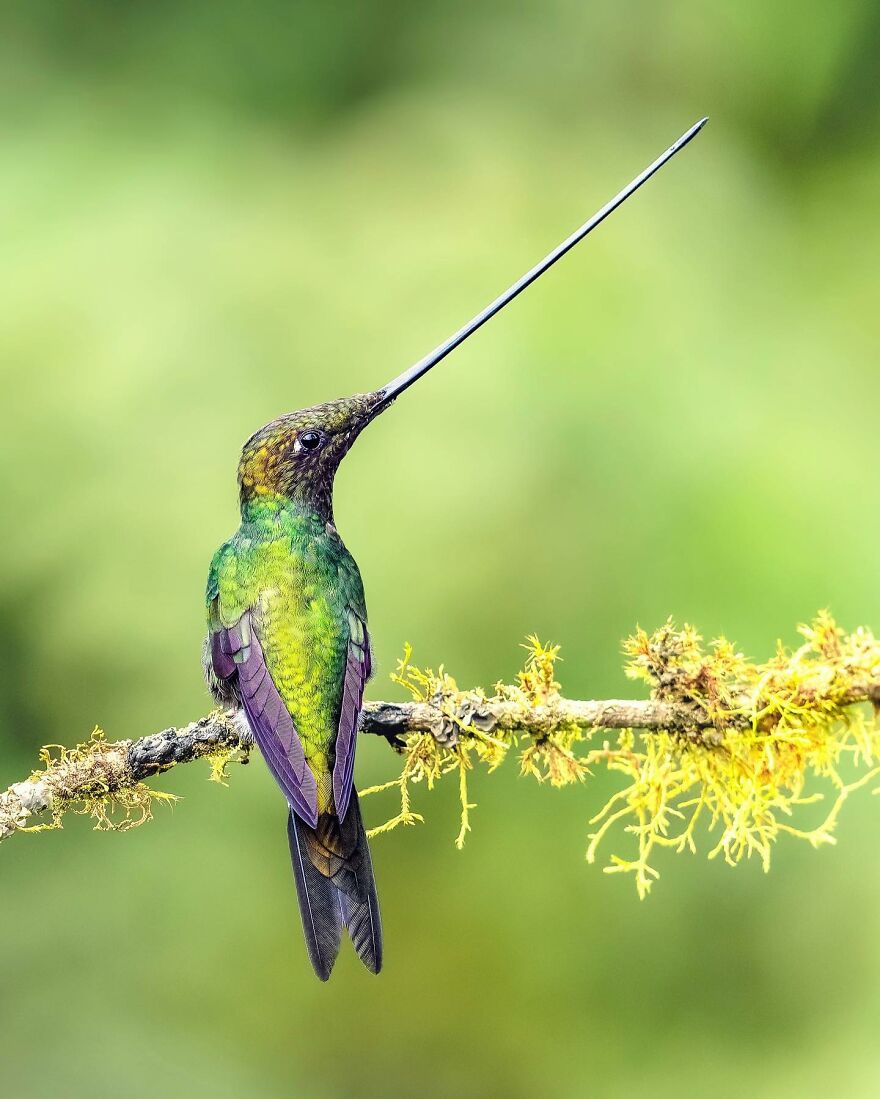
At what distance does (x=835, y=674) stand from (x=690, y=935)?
3.35 m

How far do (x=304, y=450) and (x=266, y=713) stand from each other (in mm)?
808

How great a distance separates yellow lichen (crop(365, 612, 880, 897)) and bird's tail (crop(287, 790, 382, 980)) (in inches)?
5.1

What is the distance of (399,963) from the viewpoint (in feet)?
18.8

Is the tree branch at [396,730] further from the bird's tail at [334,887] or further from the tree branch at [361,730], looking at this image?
the bird's tail at [334,887]

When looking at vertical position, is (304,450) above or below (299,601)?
above

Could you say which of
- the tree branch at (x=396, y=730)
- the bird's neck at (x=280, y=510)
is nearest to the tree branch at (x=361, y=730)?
the tree branch at (x=396, y=730)

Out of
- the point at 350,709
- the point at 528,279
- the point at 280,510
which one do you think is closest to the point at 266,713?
the point at 350,709

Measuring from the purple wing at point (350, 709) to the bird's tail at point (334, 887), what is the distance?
0.27 feet

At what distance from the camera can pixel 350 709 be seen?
2699mm

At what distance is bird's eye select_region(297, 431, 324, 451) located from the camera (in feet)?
10.7

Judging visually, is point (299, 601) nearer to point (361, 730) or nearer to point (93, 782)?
point (361, 730)

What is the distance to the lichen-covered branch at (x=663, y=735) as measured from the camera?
2.44 m

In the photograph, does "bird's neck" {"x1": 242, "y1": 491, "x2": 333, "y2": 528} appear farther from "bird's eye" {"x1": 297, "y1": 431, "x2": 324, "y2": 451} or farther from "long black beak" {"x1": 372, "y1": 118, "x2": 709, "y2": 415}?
"long black beak" {"x1": 372, "y1": 118, "x2": 709, "y2": 415}

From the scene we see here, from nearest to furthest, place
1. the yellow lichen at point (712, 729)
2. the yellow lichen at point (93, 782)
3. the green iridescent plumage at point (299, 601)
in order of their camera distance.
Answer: the yellow lichen at point (712, 729) → the yellow lichen at point (93, 782) → the green iridescent plumage at point (299, 601)
